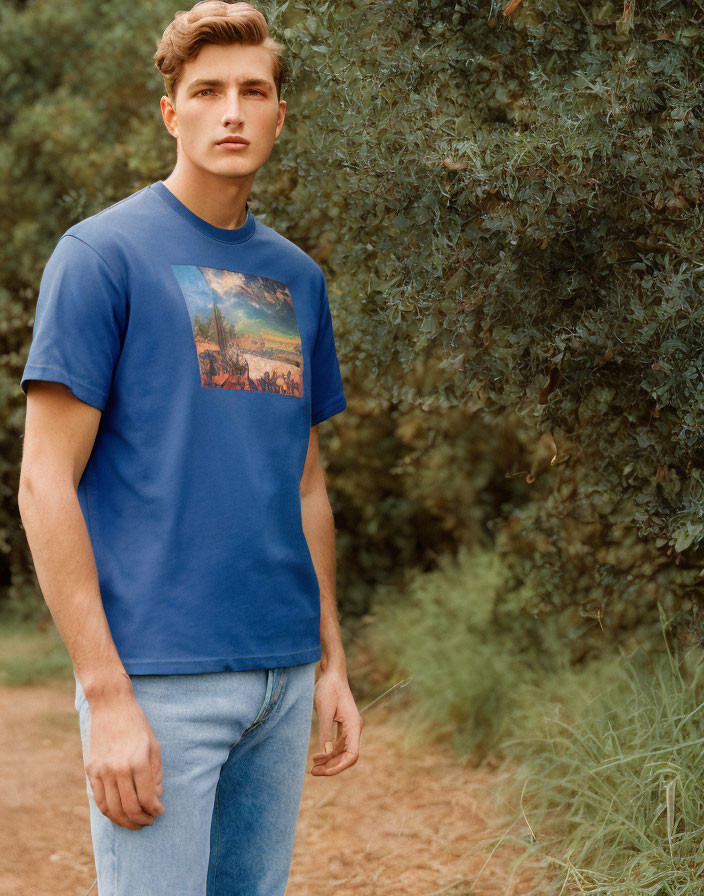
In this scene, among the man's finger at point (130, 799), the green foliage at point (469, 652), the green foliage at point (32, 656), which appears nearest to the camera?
the man's finger at point (130, 799)

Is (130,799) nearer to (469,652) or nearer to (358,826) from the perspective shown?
(358,826)

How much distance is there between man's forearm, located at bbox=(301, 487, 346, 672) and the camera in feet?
7.09

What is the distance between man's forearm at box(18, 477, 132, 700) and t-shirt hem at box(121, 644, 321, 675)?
0.05 meters

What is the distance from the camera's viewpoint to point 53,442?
1655 millimetres

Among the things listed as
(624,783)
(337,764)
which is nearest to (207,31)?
(337,764)

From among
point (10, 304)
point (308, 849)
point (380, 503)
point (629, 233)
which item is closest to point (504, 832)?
point (308, 849)

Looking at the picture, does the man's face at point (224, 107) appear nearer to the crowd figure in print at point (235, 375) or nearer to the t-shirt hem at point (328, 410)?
the crowd figure in print at point (235, 375)

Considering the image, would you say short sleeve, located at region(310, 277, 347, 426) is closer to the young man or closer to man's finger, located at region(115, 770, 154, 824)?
the young man

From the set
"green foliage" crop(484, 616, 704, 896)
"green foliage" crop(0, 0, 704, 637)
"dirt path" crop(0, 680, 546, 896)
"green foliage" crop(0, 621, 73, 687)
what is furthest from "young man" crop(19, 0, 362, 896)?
"green foliage" crop(0, 621, 73, 687)

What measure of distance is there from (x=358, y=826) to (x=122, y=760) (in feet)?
11.0

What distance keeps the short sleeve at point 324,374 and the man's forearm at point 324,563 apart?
0.18 m

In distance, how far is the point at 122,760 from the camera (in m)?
1.59

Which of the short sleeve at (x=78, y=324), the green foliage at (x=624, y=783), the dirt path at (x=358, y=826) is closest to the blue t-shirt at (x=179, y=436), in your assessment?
the short sleeve at (x=78, y=324)

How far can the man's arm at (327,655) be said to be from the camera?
2.13 metres
